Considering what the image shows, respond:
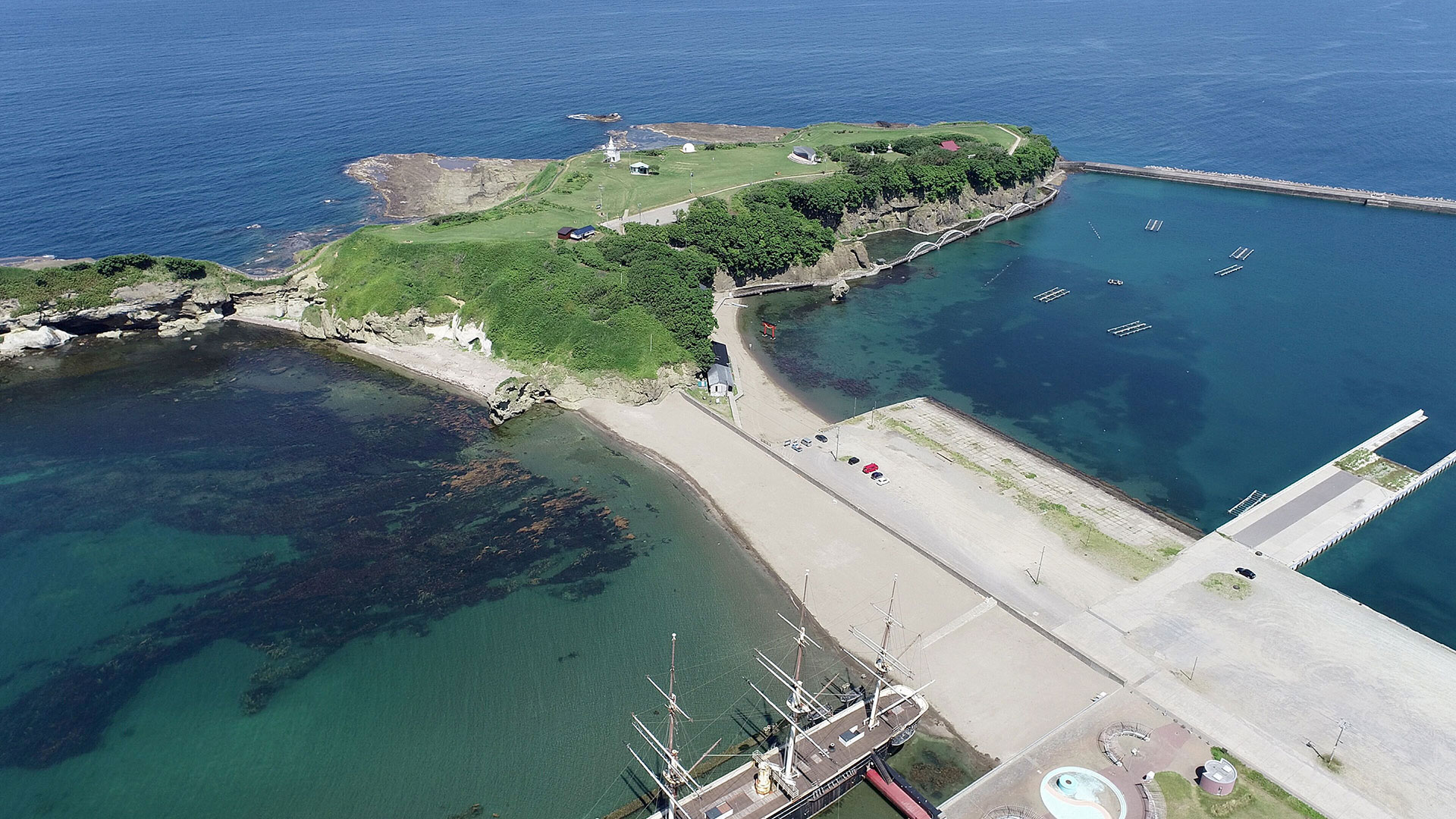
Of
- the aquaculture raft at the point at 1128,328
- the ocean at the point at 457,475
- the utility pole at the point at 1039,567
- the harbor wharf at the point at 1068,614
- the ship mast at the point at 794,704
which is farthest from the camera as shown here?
the aquaculture raft at the point at 1128,328

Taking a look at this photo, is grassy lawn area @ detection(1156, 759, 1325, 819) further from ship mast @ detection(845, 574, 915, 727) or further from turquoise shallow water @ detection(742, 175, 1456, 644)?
turquoise shallow water @ detection(742, 175, 1456, 644)

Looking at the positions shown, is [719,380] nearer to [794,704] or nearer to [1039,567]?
[1039,567]

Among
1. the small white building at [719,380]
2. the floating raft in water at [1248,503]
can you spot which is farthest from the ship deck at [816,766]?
the small white building at [719,380]

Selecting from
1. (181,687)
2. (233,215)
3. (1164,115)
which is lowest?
(181,687)

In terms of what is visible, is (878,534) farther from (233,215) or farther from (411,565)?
(233,215)

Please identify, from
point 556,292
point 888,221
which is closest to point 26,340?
point 556,292

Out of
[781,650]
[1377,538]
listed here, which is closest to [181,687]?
[781,650]

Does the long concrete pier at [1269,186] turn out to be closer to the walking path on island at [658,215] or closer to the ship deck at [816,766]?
the walking path on island at [658,215]
